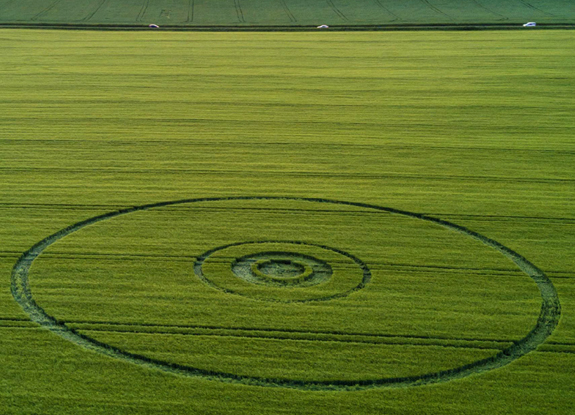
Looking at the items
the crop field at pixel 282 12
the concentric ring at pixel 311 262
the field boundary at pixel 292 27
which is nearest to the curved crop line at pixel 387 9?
the crop field at pixel 282 12

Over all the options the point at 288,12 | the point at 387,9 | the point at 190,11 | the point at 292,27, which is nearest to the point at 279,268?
the point at 292,27

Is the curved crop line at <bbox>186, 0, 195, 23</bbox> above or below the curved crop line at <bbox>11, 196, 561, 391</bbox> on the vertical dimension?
above

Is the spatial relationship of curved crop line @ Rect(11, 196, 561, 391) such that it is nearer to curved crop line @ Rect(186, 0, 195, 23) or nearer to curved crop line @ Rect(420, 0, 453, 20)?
curved crop line @ Rect(186, 0, 195, 23)

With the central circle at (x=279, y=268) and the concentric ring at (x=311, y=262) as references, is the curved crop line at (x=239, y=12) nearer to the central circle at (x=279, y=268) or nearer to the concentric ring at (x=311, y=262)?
the concentric ring at (x=311, y=262)

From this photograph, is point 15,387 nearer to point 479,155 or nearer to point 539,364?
point 539,364

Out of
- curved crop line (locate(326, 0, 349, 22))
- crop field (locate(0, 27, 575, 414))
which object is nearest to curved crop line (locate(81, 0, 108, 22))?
curved crop line (locate(326, 0, 349, 22))

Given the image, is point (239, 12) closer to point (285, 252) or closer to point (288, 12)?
point (288, 12)
